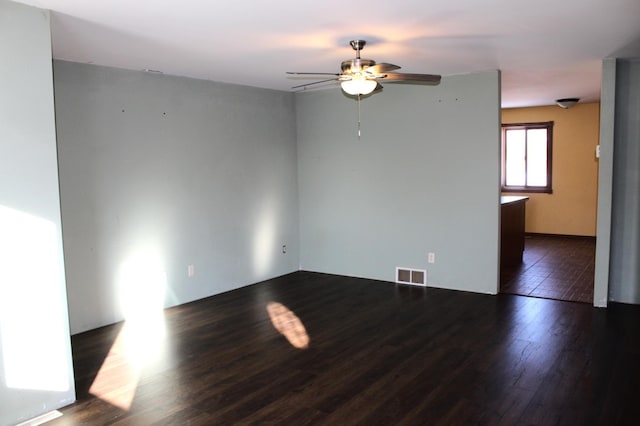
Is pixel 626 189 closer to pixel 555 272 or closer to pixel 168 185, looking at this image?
pixel 555 272

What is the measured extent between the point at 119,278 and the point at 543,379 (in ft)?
12.1

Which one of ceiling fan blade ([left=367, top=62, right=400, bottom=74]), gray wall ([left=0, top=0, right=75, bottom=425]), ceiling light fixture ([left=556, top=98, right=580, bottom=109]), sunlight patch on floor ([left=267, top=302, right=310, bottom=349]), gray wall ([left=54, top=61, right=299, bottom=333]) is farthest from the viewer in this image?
ceiling light fixture ([left=556, top=98, right=580, bottom=109])

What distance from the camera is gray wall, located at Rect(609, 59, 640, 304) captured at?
4.79 metres

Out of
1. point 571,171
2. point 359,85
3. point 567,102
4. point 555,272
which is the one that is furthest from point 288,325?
point 571,171

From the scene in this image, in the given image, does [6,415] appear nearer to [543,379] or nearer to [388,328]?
[388,328]

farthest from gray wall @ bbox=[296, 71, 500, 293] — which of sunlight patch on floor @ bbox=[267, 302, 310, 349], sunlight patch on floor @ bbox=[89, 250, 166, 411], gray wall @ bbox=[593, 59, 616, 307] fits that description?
sunlight patch on floor @ bbox=[89, 250, 166, 411]

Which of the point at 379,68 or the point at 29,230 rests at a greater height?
the point at 379,68

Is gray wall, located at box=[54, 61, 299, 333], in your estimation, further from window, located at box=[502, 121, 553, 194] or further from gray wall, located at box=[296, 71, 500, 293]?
window, located at box=[502, 121, 553, 194]

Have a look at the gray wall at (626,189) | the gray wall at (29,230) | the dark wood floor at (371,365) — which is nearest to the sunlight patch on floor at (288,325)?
the dark wood floor at (371,365)

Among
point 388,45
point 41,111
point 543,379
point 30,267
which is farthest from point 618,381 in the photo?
point 41,111

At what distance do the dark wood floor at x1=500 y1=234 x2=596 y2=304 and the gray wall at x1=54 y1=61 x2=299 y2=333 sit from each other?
2.93 meters

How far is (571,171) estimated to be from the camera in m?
8.80

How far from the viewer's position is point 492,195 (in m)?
5.28

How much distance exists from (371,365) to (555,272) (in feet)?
12.7
